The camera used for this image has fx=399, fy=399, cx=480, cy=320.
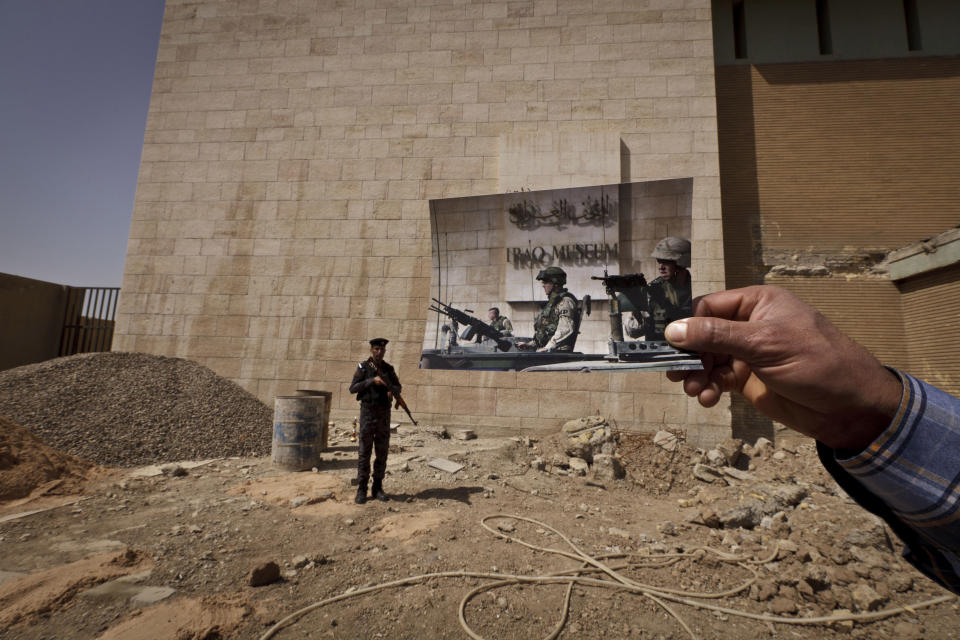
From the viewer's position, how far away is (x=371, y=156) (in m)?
9.41

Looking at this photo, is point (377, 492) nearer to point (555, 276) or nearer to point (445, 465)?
point (445, 465)

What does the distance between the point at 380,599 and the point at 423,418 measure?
5520 millimetres

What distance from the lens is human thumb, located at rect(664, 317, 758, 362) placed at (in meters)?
1.11

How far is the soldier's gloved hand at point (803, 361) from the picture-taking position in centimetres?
89

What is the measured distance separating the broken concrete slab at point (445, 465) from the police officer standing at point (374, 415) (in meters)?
1.05

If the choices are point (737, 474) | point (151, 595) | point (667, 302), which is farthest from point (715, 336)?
point (737, 474)

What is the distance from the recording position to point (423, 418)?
842 cm

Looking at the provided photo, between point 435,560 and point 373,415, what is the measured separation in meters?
2.15

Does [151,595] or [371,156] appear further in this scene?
[371,156]

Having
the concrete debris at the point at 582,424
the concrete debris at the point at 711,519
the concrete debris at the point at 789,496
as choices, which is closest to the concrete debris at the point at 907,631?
the concrete debris at the point at 711,519

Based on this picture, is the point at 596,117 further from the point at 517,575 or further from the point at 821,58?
the point at 517,575

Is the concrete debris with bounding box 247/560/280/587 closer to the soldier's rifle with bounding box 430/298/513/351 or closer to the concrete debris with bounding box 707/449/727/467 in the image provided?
the soldier's rifle with bounding box 430/298/513/351

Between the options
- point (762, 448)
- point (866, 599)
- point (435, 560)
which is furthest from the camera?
point (762, 448)

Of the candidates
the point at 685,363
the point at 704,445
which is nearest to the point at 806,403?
the point at 685,363
